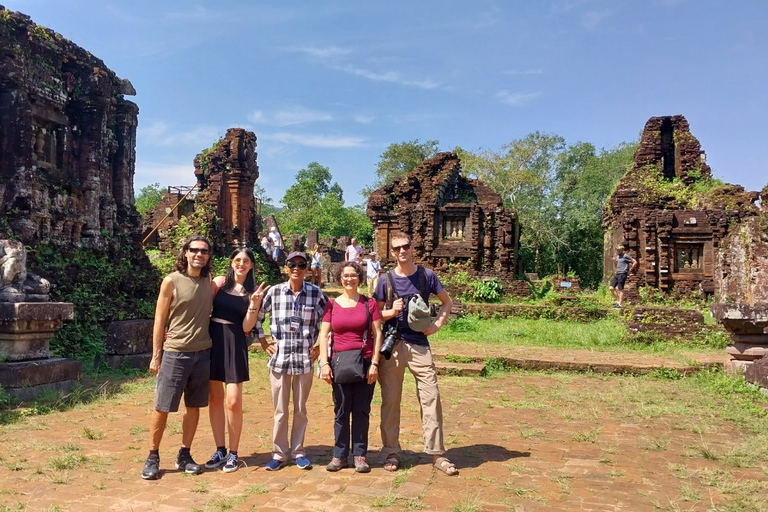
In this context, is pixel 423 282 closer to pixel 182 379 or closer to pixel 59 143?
pixel 182 379

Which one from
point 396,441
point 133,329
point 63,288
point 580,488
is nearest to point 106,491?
point 396,441

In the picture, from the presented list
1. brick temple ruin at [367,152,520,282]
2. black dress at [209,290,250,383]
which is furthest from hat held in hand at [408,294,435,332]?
brick temple ruin at [367,152,520,282]

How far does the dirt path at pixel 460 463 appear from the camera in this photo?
4113mm

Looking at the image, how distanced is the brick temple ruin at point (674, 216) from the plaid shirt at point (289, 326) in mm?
17492

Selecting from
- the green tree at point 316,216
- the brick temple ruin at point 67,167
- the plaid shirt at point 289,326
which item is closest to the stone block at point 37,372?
the brick temple ruin at point 67,167

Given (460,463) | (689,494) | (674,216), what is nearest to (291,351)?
(460,463)

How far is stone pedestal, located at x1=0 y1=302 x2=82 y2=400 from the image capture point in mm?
7250

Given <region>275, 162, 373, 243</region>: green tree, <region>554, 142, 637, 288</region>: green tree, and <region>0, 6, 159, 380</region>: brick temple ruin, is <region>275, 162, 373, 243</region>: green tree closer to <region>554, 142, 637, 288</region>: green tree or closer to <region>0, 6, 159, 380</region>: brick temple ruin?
<region>554, 142, 637, 288</region>: green tree

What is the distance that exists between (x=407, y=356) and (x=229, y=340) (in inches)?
56.7

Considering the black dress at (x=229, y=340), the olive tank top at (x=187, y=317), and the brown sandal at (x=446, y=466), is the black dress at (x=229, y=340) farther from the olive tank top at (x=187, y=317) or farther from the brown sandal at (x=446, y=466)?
the brown sandal at (x=446, y=466)

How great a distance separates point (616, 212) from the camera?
24.1m

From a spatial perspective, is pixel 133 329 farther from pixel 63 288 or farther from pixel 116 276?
pixel 116 276

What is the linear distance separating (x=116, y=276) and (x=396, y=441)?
988 cm

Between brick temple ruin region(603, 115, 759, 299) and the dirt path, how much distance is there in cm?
1423
